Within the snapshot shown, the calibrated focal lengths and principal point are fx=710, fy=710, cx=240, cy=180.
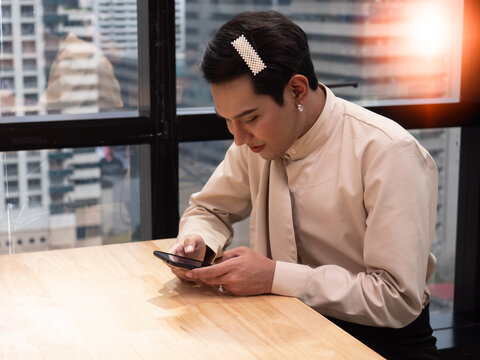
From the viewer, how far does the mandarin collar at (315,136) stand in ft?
5.48

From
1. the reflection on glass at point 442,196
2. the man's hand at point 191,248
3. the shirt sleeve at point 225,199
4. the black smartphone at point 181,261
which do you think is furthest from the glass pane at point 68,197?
the black smartphone at point 181,261

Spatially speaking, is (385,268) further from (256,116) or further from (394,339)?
(256,116)

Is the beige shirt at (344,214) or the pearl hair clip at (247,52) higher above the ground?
the pearl hair clip at (247,52)

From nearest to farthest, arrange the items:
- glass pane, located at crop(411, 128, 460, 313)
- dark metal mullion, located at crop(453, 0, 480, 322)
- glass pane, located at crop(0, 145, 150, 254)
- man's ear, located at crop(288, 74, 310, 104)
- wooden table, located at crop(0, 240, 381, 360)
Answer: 1. wooden table, located at crop(0, 240, 381, 360)
2. man's ear, located at crop(288, 74, 310, 104)
3. glass pane, located at crop(0, 145, 150, 254)
4. dark metal mullion, located at crop(453, 0, 480, 322)
5. glass pane, located at crop(411, 128, 460, 313)

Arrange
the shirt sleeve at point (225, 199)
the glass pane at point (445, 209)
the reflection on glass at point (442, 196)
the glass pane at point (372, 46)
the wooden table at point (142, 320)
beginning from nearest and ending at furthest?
1. the wooden table at point (142, 320)
2. the shirt sleeve at point (225, 199)
3. the glass pane at point (372, 46)
4. the reflection on glass at point (442, 196)
5. the glass pane at point (445, 209)

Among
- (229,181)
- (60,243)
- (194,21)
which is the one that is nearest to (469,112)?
(194,21)

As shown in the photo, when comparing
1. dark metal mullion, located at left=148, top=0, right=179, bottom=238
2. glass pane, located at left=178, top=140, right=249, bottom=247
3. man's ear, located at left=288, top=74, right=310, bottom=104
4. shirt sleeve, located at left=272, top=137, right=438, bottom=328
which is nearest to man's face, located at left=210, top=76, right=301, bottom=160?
man's ear, located at left=288, top=74, right=310, bottom=104

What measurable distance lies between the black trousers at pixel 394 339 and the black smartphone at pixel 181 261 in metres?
0.36

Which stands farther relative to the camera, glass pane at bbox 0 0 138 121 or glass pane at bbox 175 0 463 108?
glass pane at bbox 175 0 463 108

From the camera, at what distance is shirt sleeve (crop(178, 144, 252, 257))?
190 centimetres

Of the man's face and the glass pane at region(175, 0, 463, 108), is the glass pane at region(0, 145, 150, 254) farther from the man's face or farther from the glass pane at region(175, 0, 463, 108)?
the man's face

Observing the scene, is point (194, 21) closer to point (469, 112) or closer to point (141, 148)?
point (141, 148)

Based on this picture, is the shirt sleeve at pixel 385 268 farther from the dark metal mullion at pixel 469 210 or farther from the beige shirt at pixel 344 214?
the dark metal mullion at pixel 469 210

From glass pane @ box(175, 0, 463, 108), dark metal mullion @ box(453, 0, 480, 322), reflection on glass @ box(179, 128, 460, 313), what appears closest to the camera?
glass pane @ box(175, 0, 463, 108)
